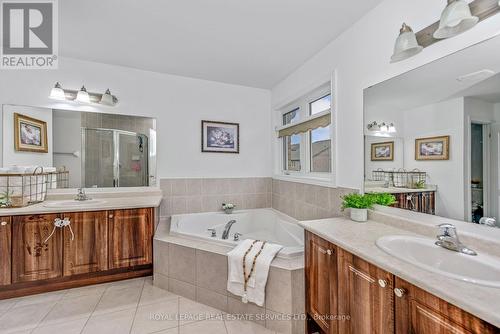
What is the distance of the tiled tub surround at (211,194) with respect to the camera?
2.96 metres

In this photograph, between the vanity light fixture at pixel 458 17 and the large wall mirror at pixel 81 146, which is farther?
the large wall mirror at pixel 81 146

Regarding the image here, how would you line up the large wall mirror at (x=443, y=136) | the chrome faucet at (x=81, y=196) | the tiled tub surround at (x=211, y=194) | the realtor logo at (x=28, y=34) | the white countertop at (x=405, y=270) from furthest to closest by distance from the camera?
the tiled tub surround at (x=211, y=194)
the chrome faucet at (x=81, y=196)
the realtor logo at (x=28, y=34)
the large wall mirror at (x=443, y=136)
the white countertop at (x=405, y=270)

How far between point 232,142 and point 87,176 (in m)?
1.87

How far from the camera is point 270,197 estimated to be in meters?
3.46

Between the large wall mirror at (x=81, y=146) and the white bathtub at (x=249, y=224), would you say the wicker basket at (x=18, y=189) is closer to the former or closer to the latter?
the large wall mirror at (x=81, y=146)

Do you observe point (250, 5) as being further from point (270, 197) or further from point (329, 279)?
point (270, 197)

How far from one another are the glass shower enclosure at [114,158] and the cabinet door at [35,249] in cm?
70

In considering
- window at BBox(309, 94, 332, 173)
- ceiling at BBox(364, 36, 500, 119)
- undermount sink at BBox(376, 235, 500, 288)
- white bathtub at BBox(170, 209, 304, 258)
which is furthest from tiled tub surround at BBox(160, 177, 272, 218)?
undermount sink at BBox(376, 235, 500, 288)

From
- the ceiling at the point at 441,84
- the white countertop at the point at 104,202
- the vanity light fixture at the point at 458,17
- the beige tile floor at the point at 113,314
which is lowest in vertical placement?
the beige tile floor at the point at 113,314

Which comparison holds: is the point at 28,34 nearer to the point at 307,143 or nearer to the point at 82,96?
the point at 82,96

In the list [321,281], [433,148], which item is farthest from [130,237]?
[433,148]

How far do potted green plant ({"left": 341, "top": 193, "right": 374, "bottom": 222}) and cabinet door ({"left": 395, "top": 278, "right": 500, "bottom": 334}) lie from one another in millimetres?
787

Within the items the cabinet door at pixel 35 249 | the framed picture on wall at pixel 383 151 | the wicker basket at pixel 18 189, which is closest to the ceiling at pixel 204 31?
the framed picture on wall at pixel 383 151

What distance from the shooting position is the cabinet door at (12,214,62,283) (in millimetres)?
1937
